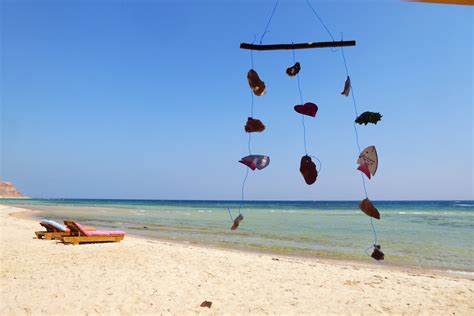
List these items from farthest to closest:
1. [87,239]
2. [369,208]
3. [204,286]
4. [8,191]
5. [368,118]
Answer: [8,191] → [87,239] → [204,286] → [369,208] → [368,118]

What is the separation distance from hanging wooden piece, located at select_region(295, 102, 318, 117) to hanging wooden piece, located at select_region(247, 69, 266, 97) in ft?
0.94

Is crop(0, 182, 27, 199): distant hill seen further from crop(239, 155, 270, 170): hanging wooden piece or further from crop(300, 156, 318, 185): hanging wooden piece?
crop(300, 156, 318, 185): hanging wooden piece

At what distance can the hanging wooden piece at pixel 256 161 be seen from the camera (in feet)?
8.01

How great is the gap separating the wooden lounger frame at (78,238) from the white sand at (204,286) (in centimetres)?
116

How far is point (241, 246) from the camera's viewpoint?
1273 cm

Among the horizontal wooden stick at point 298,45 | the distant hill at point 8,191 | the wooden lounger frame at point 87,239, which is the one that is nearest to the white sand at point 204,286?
the wooden lounger frame at point 87,239

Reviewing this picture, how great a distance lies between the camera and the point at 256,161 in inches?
96.9

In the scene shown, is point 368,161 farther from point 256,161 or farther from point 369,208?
point 256,161

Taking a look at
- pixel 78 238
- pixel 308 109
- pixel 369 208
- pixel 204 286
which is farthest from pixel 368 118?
pixel 78 238

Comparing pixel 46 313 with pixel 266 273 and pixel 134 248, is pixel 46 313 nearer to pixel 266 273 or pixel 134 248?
pixel 266 273

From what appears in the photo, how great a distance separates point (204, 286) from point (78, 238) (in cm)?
594

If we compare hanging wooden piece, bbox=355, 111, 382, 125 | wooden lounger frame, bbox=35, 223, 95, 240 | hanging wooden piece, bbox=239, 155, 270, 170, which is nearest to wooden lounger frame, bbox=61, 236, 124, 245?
wooden lounger frame, bbox=35, 223, 95, 240

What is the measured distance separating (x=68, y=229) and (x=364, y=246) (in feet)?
34.1

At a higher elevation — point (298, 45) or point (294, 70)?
point (298, 45)
